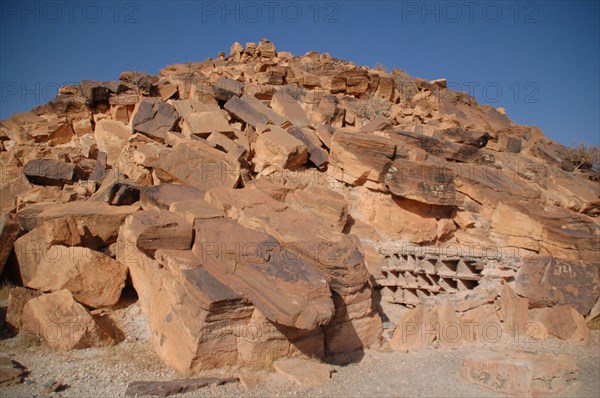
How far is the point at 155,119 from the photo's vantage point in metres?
9.48

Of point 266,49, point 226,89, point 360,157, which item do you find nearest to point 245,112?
point 226,89

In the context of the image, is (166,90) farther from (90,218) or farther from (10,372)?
(10,372)

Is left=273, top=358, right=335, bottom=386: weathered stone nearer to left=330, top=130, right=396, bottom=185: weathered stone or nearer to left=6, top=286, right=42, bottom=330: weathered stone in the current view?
left=6, top=286, right=42, bottom=330: weathered stone

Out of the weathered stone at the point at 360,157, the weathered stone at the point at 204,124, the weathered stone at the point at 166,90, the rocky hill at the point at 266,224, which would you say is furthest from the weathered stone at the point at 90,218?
the weathered stone at the point at 166,90

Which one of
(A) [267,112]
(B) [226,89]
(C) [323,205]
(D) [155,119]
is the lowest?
(C) [323,205]

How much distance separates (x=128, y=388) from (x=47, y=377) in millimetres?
990

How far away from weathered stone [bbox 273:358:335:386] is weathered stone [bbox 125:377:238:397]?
0.75 meters

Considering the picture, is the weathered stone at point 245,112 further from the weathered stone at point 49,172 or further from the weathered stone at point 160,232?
the weathered stone at point 160,232

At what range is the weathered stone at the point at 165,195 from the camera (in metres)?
6.40

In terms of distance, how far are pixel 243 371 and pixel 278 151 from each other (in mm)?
5244

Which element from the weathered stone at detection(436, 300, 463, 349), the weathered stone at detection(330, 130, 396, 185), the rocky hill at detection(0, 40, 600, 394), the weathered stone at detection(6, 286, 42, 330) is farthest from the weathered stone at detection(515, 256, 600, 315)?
the weathered stone at detection(6, 286, 42, 330)

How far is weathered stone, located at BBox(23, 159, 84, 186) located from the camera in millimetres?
7785

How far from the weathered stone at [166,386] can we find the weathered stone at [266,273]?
37.4 inches

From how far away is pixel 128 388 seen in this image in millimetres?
4027
